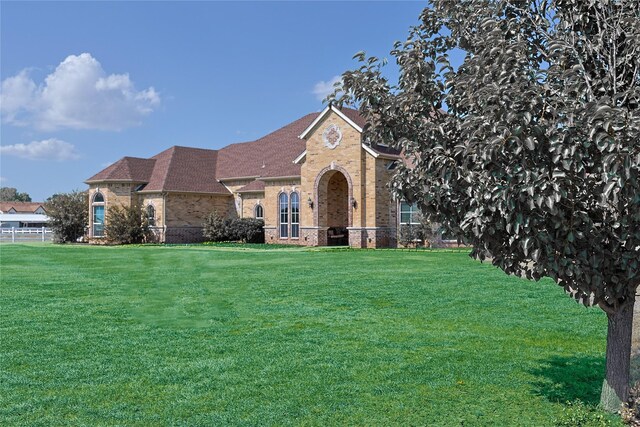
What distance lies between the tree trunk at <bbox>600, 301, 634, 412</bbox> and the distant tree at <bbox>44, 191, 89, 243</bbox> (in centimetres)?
4196

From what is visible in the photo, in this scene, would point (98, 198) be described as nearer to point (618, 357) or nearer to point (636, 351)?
point (636, 351)

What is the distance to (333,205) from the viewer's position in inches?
1398

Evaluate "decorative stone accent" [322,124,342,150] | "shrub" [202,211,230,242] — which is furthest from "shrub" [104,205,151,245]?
"decorative stone accent" [322,124,342,150]

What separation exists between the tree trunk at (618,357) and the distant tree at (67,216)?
4196 cm

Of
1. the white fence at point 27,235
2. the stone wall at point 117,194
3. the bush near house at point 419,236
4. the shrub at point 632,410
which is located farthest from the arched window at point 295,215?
the shrub at point 632,410

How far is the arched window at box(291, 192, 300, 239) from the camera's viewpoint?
3591 centimetres

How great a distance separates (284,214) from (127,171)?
12.5 m

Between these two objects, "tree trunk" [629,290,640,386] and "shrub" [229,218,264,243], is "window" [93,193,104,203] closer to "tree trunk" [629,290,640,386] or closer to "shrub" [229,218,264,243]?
"shrub" [229,218,264,243]

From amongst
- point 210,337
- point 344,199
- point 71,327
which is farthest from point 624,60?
point 344,199

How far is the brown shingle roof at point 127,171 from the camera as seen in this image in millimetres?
40656

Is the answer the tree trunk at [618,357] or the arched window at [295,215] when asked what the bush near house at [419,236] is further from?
the tree trunk at [618,357]

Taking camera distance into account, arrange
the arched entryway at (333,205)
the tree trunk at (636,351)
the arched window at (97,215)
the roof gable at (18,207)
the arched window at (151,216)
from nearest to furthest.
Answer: the tree trunk at (636,351), the arched entryway at (333,205), the arched window at (151,216), the arched window at (97,215), the roof gable at (18,207)

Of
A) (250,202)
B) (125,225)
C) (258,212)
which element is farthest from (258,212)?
(125,225)

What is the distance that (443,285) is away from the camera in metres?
14.4
